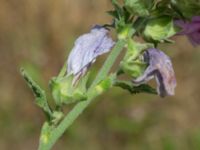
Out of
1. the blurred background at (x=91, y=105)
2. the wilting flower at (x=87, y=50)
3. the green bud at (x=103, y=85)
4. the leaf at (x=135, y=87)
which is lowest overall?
the blurred background at (x=91, y=105)

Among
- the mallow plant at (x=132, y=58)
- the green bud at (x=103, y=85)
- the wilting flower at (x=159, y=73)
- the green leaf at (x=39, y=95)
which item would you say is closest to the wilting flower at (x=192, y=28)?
the mallow plant at (x=132, y=58)

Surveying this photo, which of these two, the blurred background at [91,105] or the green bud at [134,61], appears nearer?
the green bud at [134,61]

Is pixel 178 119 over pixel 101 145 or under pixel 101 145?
under

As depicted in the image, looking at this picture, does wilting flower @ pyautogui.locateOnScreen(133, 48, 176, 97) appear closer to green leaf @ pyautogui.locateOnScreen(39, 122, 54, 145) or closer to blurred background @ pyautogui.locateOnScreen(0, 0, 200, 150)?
green leaf @ pyautogui.locateOnScreen(39, 122, 54, 145)

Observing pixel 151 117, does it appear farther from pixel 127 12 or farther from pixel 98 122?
pixel 127 12

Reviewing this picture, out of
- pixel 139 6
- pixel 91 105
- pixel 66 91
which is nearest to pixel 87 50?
pixel 66 91

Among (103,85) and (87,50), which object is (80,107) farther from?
(87,50)

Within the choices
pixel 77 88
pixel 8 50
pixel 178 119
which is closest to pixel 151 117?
pixel 178 119

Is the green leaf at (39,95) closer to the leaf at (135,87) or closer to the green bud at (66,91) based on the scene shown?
the green bud at (66,91)
